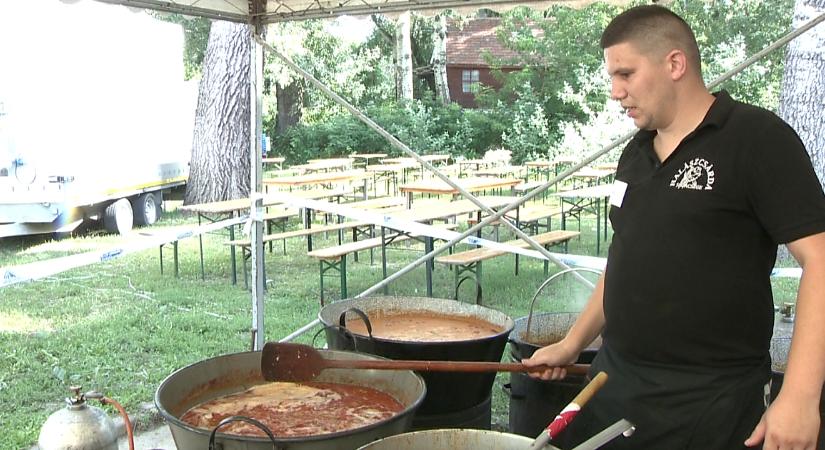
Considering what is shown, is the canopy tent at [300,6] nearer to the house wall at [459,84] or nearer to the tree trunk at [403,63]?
the tree trunk at [403,63]

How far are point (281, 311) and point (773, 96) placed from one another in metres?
14.9

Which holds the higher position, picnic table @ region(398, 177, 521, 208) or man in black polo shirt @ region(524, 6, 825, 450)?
man in black polo shirt @ region(524, 6, 825, 450)

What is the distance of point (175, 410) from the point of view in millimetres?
2457

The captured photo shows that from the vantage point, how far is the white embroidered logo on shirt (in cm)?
187

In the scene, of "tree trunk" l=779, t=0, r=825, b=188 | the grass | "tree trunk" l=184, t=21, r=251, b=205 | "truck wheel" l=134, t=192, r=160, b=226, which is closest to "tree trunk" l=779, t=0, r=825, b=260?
"tree trunk" l=779, t=0, r=825, b=188

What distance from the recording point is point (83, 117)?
10.5 m

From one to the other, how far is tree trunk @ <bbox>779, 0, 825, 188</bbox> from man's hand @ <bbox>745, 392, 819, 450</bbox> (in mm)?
6921

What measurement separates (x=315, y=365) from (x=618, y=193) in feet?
3.57

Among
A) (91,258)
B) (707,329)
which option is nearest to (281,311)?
(91,258)

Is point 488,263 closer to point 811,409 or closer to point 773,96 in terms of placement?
point 811,409

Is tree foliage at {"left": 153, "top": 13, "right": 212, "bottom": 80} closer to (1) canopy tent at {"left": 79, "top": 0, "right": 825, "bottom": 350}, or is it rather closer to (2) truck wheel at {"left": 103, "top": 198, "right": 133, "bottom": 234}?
(2) truck wheel at {"left": 103, "top": 198, "right": 133, "bottom": 234}

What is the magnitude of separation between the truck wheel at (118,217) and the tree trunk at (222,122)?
4.88ft

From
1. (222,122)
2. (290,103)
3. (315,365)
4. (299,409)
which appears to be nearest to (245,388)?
(299,409)

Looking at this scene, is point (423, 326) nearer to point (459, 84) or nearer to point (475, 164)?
point (475, 164)
